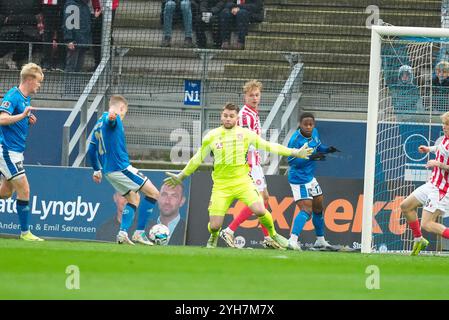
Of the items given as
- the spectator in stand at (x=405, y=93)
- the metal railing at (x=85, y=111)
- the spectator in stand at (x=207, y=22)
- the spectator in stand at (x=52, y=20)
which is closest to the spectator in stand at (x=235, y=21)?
the spectator in stand at (x=207, y=22)

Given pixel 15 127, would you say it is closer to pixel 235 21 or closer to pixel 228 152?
pixel 228 152

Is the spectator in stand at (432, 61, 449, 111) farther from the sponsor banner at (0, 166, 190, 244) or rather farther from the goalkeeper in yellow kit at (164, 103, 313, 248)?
the sponsor banner at (0, 166, 190, 244)

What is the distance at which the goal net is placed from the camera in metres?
17.0

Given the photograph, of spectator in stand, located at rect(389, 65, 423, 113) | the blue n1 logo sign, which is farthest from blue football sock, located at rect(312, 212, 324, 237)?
the blue n1 logo sign

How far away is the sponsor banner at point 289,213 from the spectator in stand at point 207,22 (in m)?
5.00

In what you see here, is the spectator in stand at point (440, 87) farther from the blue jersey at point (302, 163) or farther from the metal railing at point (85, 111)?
the metal railing at point (85, 111)

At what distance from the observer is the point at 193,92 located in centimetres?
2073

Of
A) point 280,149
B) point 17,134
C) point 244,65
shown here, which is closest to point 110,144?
point 17,134

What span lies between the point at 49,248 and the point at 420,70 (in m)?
6.99

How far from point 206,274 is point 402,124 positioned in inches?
289

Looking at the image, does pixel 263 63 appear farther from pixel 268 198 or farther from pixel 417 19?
pixel 268 198

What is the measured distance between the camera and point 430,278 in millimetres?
11336
